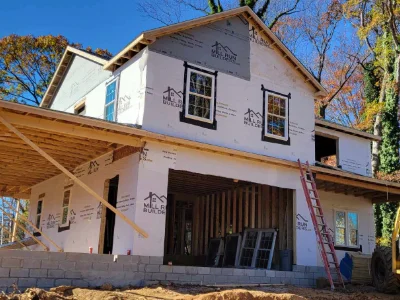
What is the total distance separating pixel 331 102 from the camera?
34.4 meters

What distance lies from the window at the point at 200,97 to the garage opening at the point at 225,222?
7.25 feet

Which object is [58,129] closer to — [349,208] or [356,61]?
[349,208]

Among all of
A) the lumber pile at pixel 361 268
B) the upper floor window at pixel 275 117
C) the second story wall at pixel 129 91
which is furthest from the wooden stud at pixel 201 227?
the second story wall at pixel 129 91

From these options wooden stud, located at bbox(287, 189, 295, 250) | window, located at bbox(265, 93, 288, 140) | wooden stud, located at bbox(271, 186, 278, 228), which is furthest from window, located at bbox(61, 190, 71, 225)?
wooden stud, located at bbox(287, 189, 295, 250)

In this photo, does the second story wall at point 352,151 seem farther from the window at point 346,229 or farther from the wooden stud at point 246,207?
the wooden stud at point 246,207

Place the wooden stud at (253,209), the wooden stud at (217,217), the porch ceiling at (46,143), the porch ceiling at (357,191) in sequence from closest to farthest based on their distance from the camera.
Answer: the porch ceiling at (46,143) < the wooden stud at (253,209) < the porch ceiling at (357,191) < the wooden stud at (217,217)

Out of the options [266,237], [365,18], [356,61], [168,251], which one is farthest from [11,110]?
[356,61]

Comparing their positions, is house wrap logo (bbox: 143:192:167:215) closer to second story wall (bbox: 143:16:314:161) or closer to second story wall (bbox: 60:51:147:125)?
second story wall (bbox: 143:16:314:161)

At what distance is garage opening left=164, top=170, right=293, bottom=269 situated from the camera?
607 inches

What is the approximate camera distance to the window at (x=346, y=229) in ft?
58.3

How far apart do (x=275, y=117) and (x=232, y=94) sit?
187 centimetres

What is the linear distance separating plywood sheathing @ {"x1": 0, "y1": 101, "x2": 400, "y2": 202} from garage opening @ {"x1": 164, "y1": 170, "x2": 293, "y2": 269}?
174 cm

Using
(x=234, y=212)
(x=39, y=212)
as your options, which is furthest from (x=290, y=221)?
(x=39, y=212)

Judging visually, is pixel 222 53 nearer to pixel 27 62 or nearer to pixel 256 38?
pixel 256 38
